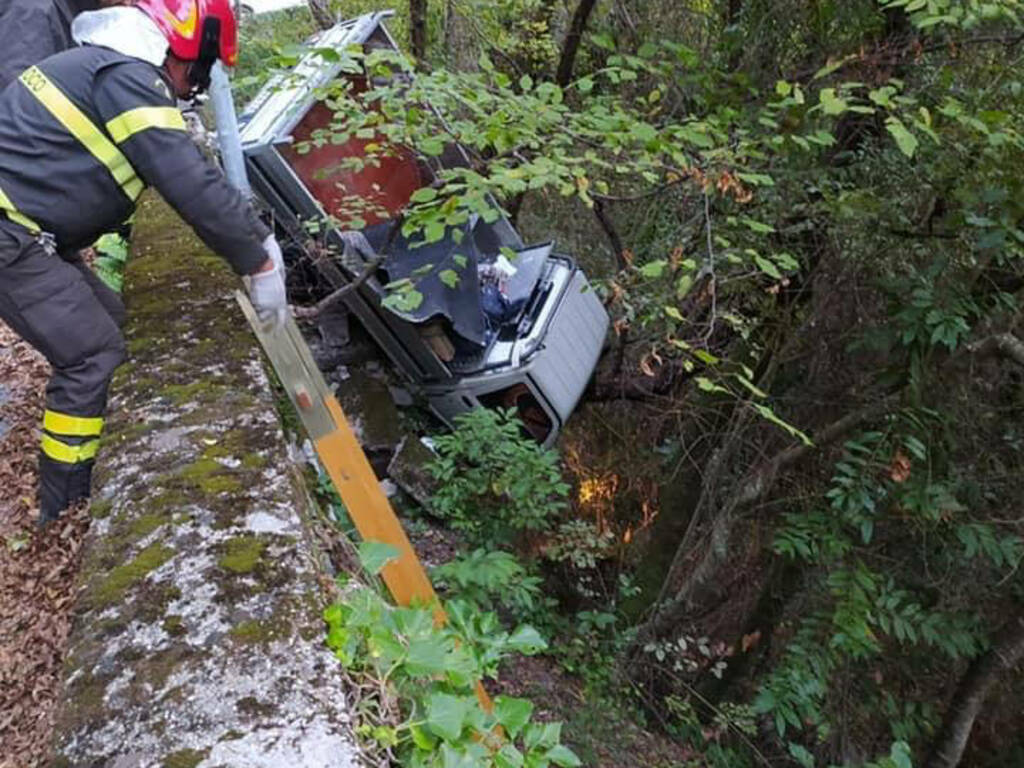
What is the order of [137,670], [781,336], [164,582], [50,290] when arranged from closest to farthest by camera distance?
[137,670]
[164,582]
[50,290]
[781,336]

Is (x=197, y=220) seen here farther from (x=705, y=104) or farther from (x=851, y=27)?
(x=851, y=27)

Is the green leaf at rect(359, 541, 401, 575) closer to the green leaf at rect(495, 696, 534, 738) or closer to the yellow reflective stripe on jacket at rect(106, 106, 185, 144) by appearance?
the green leaf at rect(495, 696, 534, 738)

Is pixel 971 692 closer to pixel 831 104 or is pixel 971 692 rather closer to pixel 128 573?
pixel 831 104

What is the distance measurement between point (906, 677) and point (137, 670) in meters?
5.58

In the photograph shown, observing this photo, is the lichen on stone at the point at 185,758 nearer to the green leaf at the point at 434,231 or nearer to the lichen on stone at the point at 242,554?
the lichen on stone at the point at 242,554

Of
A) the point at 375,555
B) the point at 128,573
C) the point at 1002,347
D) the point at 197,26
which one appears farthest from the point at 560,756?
the point at 1002,347

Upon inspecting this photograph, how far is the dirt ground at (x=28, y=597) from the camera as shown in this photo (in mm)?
1768

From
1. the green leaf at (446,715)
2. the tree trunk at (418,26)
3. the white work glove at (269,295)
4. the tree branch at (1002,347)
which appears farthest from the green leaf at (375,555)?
the tree trunk at (418,26)

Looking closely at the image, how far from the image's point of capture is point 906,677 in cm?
550

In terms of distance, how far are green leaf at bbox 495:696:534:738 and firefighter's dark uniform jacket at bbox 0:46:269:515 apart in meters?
1.52

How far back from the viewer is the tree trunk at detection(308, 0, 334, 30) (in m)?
6.82

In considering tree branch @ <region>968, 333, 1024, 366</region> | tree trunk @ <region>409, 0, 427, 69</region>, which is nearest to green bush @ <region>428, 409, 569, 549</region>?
tree branch @ <region>968, 333, 1024, 366</region>

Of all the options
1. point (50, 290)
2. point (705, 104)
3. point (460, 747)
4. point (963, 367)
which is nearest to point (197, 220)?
point (50, 290)

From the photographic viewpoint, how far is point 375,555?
1857mm
